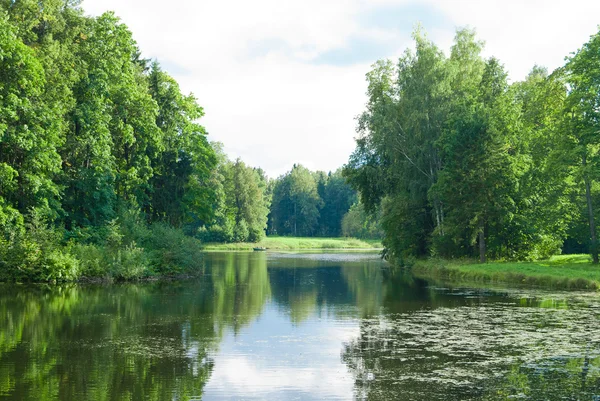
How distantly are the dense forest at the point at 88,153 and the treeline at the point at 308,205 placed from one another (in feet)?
335

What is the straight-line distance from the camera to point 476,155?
41.2 m

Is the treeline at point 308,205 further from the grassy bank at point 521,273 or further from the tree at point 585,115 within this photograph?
the tree at point 585,115

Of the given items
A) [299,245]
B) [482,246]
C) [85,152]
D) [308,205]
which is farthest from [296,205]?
[85,152]

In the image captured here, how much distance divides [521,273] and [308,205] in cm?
12086

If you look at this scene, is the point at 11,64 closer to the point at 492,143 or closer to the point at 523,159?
the point at 492,143

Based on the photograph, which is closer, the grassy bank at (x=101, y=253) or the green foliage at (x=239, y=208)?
the grassy bank at (x=101, y=253)

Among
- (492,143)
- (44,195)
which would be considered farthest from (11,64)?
(492,143)

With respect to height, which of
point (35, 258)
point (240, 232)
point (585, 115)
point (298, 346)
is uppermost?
point (585, 115)

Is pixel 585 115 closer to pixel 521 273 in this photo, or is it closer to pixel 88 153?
pixel 521 273

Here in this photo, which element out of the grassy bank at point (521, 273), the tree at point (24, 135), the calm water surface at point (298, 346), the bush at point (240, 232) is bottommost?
the calm water surface at point (298, 346)

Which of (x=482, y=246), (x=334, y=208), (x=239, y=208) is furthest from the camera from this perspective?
(x=334, y=208)

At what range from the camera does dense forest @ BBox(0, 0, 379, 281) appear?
3325 cm

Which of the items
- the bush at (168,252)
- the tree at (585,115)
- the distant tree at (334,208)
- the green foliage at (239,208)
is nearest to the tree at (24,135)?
the bush at (168,252)

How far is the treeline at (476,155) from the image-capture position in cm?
3975
